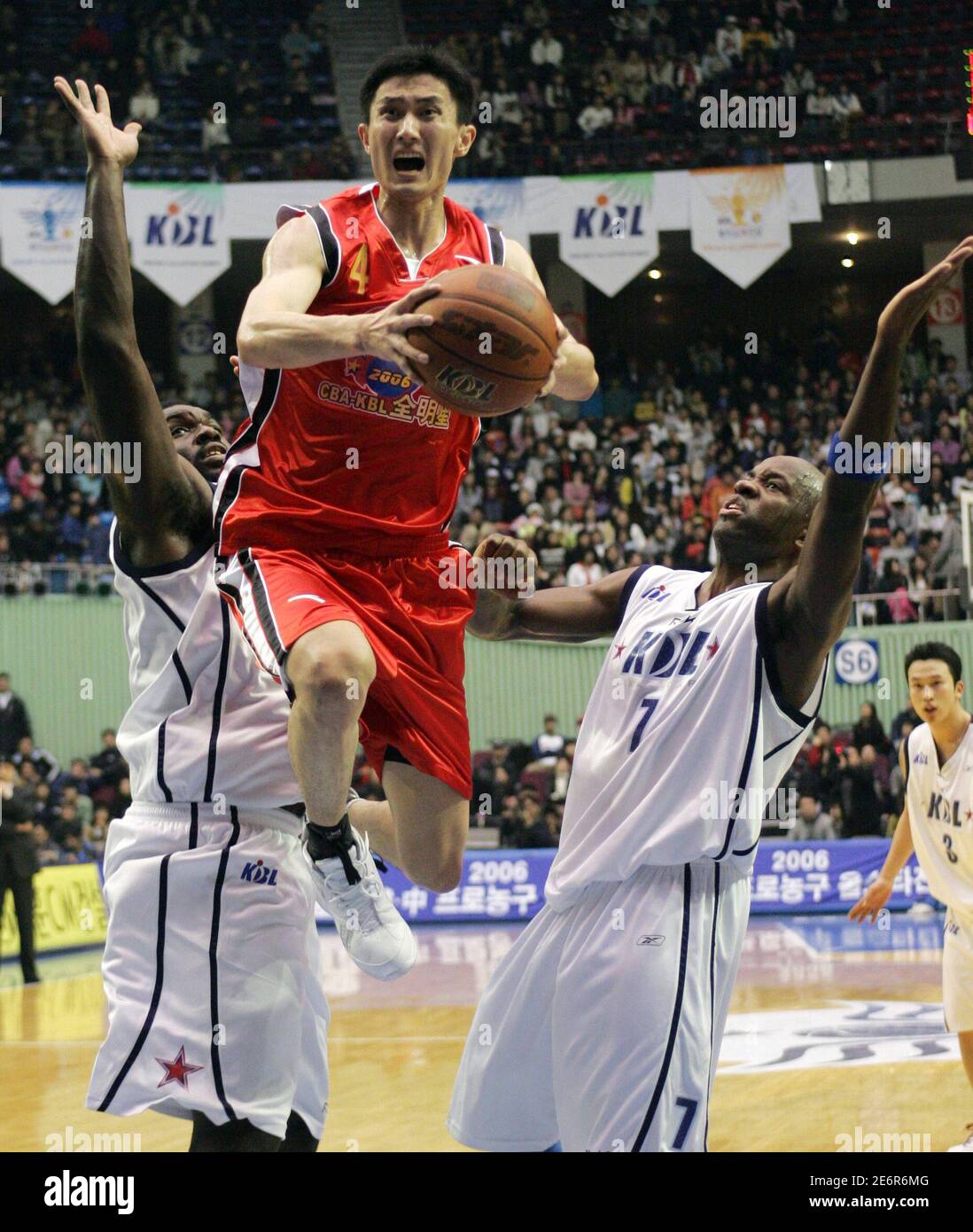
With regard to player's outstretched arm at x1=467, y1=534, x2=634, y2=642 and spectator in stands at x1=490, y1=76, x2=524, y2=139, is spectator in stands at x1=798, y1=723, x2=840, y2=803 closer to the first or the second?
spectator in stands at x1=490, y1=76, x2=524, y2=139

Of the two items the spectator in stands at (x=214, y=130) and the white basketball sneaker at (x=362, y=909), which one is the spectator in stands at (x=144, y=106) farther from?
the white basketball sneaker at (x=362, y=909)

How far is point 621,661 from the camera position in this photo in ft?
13.6

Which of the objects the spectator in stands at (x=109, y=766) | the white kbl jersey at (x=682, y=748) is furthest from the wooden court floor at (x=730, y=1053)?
the spectator in stands at (x=109, y=766)

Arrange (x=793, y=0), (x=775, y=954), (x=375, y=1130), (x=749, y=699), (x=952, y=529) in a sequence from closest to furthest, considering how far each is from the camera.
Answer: (x=749, y=699) → (x=375, y=1130) → (x=775, y=954) → (x=952, y=529) → (x=793, y=0)

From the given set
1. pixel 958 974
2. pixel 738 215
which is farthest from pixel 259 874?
pixel 738 215

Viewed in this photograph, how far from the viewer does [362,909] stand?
4281mm

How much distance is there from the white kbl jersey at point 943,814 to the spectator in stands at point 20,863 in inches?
302

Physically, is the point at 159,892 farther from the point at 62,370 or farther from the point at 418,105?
the point at 62,370

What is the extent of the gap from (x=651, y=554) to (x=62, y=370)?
10.9m

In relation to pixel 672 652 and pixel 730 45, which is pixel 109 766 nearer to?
pixel 672 652

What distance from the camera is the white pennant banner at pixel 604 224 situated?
2038 cm

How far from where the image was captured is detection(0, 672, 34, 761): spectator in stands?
57.8ft

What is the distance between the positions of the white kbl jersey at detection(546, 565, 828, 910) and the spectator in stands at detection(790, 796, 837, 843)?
12909mm
